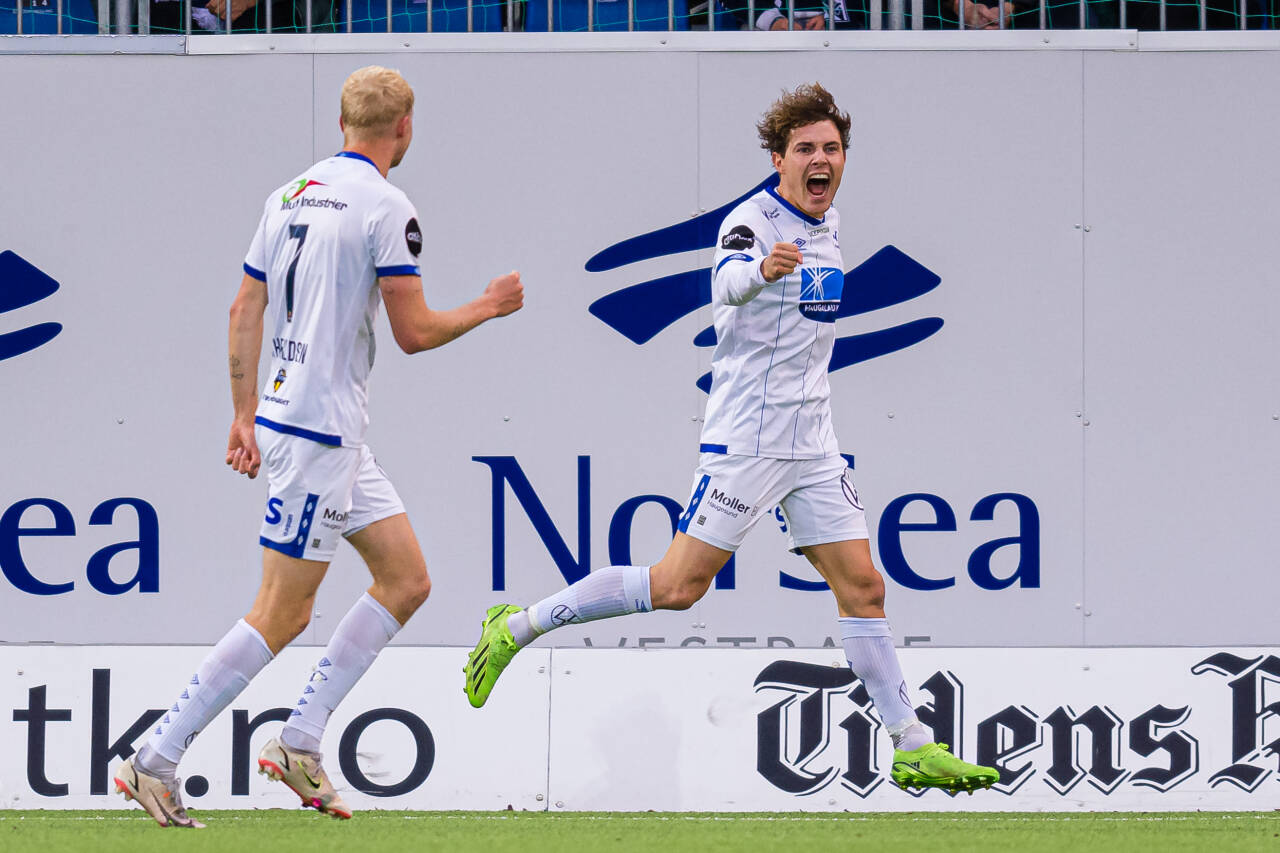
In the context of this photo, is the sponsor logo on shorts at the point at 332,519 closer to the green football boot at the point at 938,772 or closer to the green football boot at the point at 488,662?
the green football boot at the point at 488,662

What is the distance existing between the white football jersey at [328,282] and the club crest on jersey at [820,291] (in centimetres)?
115

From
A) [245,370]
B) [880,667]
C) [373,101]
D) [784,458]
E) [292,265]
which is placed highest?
[373,101]

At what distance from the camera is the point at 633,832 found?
15.9ft

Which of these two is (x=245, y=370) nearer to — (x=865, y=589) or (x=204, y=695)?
(x=204, y=695)

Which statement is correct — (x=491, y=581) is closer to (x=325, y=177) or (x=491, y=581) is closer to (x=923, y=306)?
(x=923, y=306)

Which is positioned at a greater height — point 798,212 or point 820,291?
point 798,212

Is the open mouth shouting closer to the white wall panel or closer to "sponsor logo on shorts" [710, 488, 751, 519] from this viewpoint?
"sponsor logo on shorts" [710, 488, 751, 519]

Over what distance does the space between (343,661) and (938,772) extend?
1612mm

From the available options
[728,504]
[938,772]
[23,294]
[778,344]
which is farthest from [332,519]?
[23,294]

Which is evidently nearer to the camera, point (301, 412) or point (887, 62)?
point (301, 412)

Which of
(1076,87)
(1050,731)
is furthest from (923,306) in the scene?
(1050,731)

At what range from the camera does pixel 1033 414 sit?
23.2ft

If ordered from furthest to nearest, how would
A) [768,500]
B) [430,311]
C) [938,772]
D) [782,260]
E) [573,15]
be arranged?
1. [573,15]
2. [768,500]
3. [938,772]
4. [782,260]
5. [430,311]

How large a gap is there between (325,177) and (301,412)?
595 mm
